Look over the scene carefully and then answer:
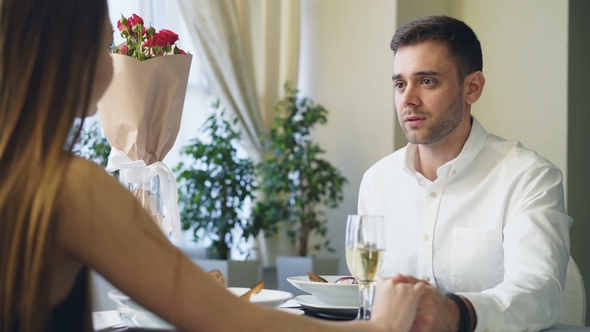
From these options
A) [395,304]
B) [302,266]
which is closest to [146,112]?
[395,304]

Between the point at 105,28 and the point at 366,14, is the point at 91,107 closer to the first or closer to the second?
the point at 105,28

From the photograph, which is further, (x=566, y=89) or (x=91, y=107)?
(x=566, y=89)

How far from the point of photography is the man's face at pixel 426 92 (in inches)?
77.0

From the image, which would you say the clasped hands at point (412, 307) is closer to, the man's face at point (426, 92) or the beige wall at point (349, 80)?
the man's face at point (426, 92)

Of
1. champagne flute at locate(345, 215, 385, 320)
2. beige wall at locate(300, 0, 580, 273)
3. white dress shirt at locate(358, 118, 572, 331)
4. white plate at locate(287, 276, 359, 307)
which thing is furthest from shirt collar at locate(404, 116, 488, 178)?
beige wall at locate(300, 0, 580, 273)

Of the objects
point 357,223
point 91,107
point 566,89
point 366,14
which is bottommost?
point 357,223

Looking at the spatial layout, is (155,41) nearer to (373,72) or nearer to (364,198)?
(364,198)

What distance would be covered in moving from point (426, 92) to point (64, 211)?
1.50 meters

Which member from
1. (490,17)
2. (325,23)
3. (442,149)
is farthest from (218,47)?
(442,149)

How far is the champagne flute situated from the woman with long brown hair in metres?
0.36

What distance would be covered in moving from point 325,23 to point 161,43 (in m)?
3.08

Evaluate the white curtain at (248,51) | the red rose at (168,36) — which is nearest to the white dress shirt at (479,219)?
the red rose at (168,36)

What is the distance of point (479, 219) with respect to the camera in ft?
5.87

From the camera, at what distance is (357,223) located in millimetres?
1108
